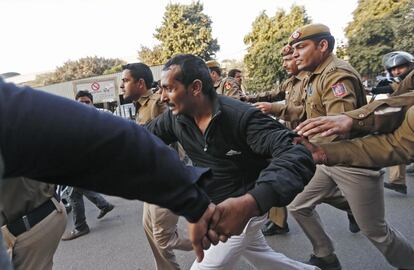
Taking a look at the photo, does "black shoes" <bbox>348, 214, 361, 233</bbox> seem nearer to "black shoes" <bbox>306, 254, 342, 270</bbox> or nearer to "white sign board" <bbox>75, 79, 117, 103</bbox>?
"black shoes" <bbox>306, 254, 342, 270</bbox>

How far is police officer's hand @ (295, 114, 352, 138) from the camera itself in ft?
6.17

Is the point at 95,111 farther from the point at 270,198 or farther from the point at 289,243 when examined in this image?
the point at 289,243

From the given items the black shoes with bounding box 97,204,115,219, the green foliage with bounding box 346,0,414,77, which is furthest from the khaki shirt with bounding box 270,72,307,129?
the green foliage with bounding box 346,0,414,77

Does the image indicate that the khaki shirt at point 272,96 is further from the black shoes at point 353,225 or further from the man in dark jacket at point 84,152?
the man in dark jacket at point 84,152

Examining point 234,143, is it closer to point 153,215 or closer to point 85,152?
point 153,215

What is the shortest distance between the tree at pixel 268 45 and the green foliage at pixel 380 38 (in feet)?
16.2

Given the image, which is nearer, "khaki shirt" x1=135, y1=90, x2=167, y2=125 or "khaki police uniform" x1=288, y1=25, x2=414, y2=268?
"khaki police uniform" x1=288, y1=25, x2=414, y2=268

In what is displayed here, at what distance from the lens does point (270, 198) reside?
60.3 inches

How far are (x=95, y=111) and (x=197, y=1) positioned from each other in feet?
156

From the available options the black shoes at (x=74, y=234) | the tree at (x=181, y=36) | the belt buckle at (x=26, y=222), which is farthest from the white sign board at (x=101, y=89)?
the tree at (x=181, y=36)

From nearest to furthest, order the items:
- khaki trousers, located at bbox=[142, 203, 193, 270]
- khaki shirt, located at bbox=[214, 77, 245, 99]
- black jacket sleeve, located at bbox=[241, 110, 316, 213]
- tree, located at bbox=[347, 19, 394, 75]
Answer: black jacket sleeve, located at bbox=[241, 110, 316, 213] < khaki trousers, located at bbox=[142, 203, 193, 270] < khaki shirt, located at bbox=[214, 77, 245, 99] < tree, located at bbox=[347, 19, 394, 75]

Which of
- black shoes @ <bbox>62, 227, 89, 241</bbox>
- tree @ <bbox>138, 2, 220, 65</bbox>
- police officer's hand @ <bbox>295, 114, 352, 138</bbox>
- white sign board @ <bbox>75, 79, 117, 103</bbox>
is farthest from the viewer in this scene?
tree @ <bbox>138, 2, 220, 65</bbox>

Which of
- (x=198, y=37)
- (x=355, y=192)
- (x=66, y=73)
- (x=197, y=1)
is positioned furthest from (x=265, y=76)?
(x=66, y=73)

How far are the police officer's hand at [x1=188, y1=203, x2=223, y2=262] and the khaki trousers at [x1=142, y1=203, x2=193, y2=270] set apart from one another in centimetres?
159
